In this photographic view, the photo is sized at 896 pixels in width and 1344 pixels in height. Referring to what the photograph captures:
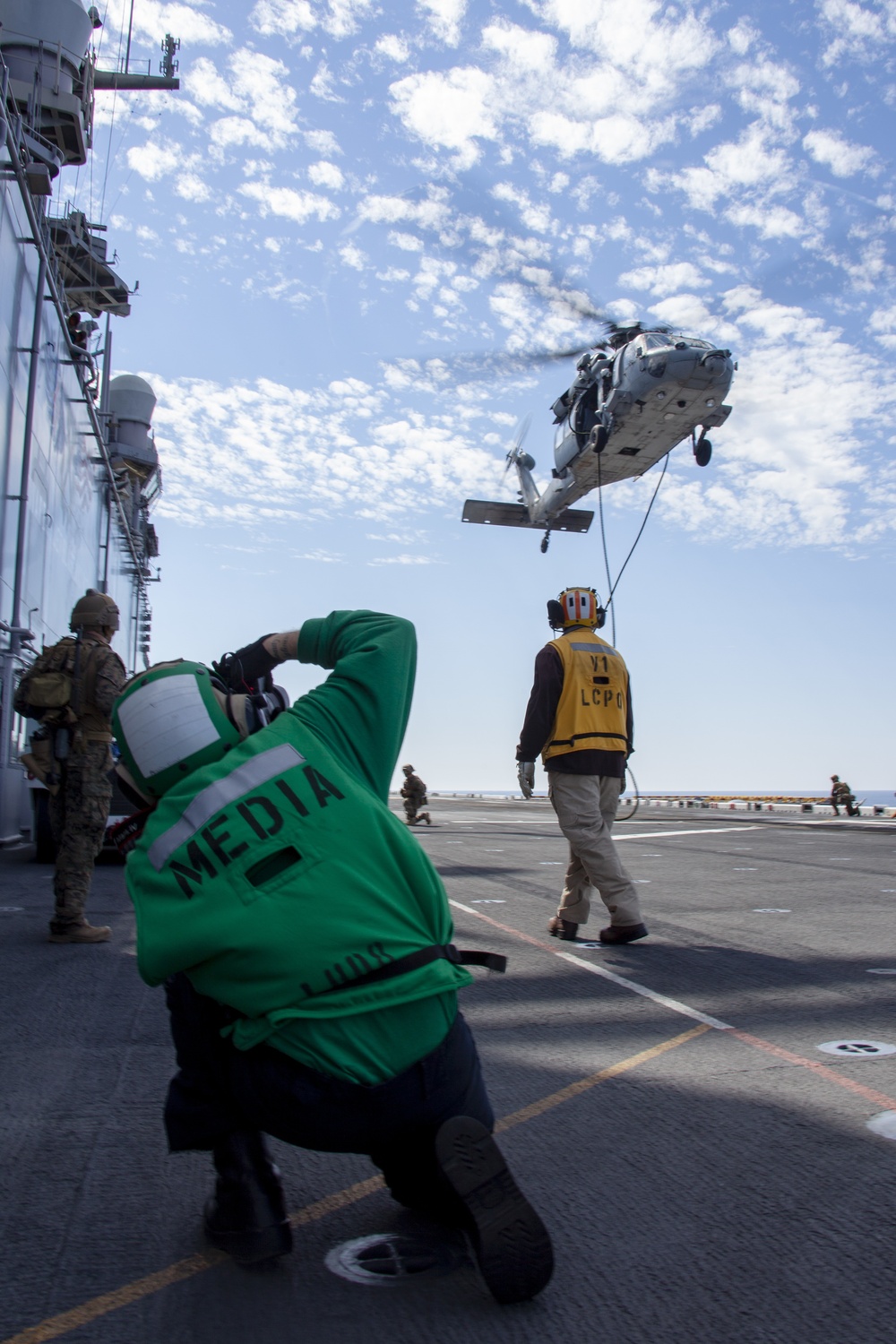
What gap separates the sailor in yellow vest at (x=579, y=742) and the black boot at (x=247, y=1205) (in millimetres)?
4081

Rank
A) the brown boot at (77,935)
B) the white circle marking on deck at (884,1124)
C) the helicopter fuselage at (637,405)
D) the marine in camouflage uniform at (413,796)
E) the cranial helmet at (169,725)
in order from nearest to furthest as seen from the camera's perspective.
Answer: the cranial helmet at (169,725)
the white circle marking on deck at (884,1124)
the brown boot at (77,935)
the helicopter fuselage at (637,405)
the marine in camouflage uniform at (413,796)

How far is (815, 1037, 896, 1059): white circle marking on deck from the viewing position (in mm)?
3484

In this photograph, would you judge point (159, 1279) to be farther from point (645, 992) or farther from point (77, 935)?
point (77, 935)

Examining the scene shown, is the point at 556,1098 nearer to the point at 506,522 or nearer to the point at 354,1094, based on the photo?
the point at 354,1094

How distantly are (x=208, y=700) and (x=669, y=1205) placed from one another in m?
1.57

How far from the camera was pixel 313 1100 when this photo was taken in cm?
183

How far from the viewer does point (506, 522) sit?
2973 centimetres

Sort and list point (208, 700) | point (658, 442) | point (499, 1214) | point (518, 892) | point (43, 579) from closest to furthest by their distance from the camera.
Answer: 1. point (499, 1214)
2. point (208, 700)
3. point (518, 892)
4. point (43, 579)
5. point (658, 442)

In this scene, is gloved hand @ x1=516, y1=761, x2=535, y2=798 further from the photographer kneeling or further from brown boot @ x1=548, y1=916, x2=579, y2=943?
the photographer kneeling

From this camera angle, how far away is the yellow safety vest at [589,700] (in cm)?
619

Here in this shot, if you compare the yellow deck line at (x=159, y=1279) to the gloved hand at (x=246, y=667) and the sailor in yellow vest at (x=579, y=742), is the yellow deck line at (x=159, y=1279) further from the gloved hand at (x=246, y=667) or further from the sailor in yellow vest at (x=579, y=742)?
the sailor in yellow vest at (x=579, y=742)

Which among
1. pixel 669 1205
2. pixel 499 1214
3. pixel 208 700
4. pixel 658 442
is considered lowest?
pixel 669 1205

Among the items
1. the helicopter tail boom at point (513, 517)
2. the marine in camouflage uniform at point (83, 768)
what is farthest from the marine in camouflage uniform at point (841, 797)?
the marine in camouflage uniform at point (83, 768)

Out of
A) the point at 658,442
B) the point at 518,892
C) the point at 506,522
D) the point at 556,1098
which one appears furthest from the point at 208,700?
the point at 506,522
